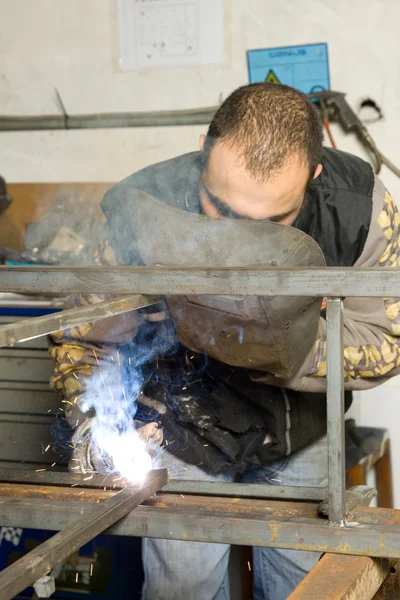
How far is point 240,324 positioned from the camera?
40.9 inches

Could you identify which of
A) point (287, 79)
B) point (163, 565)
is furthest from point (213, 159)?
point (287, 79)

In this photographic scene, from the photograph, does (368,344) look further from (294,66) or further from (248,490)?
(294,66)

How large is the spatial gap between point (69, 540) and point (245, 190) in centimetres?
61

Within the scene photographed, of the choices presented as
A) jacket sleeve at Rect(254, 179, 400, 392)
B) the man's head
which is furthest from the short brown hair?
jacket sleeve at Rect(254, 179, 400, 392)

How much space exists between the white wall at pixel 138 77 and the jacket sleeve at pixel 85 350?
1153mm

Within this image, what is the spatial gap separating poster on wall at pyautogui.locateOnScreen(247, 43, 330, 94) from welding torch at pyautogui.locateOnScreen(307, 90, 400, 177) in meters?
0.05

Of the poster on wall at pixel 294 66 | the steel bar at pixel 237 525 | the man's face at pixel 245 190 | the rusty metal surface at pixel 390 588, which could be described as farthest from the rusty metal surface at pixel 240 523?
the poster on wall at pixel 294 66

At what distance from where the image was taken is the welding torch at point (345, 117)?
7.42 ft

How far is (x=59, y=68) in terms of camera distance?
251 centimetres

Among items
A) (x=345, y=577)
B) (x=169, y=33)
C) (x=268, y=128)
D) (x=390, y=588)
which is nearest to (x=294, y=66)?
(x=169, y=33)

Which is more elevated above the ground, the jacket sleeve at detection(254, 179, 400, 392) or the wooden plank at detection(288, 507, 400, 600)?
the jacket sleeve at detection(254, 179, 400, 392)

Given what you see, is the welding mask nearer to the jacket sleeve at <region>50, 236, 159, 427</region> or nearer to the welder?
the welder

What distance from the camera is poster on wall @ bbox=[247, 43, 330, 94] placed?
7.48 feet

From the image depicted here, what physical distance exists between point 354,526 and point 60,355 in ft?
2.19
